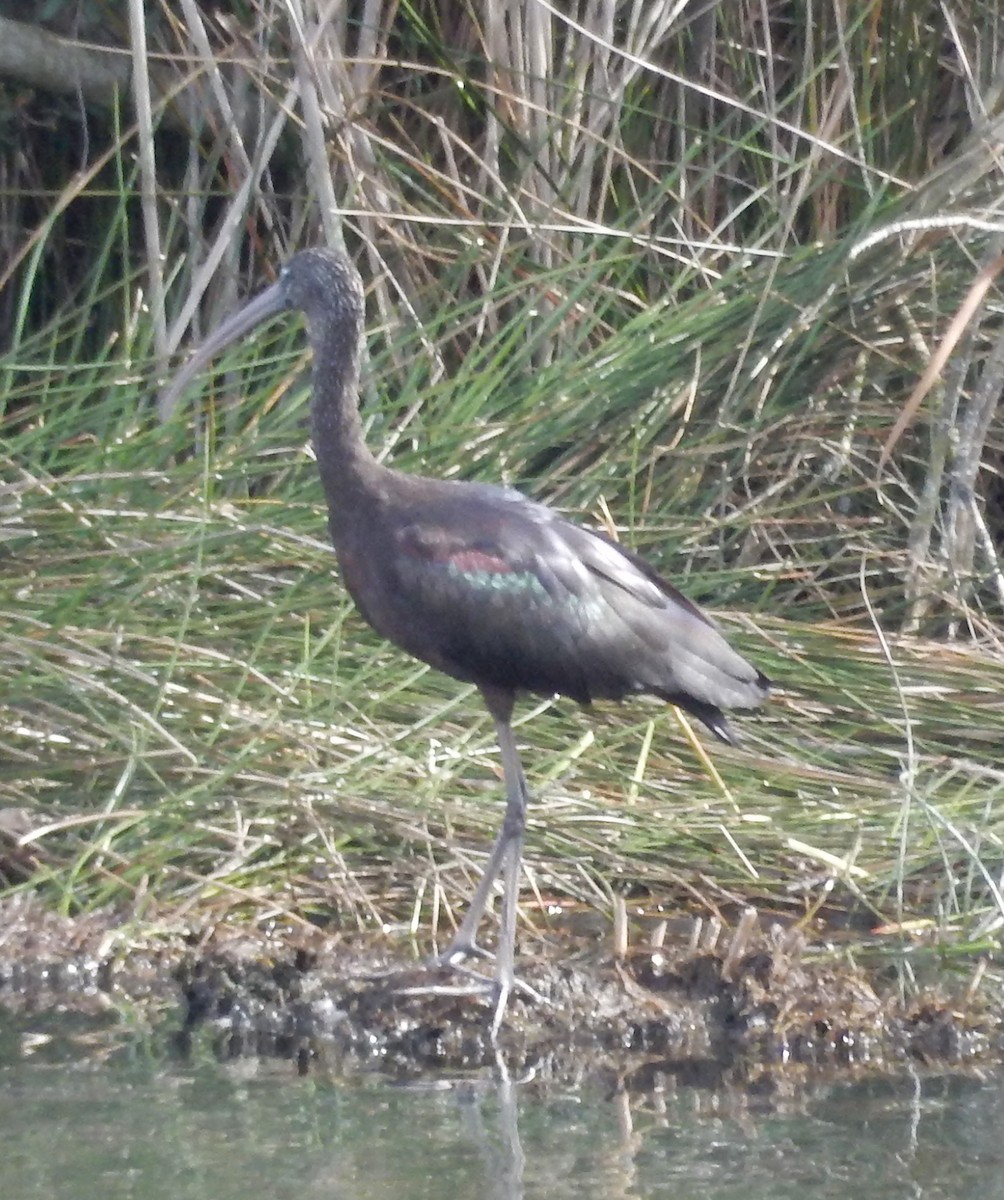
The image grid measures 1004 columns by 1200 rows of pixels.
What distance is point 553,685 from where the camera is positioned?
4680mm

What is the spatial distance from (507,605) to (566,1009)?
84cm

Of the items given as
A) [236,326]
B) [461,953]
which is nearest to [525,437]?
[236,326]

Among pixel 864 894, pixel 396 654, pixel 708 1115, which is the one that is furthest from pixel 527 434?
pixel 708 1115

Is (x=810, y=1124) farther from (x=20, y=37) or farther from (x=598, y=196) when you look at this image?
(x=20, y=37)

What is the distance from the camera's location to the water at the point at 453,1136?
11.1 feet

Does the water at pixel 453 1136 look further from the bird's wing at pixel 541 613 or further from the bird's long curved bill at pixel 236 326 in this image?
the bird's long curved bill at pixel 236 326

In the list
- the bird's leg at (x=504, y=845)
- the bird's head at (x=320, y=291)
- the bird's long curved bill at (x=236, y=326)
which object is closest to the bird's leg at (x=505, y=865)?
the bird's leg at (x=504, y=845)

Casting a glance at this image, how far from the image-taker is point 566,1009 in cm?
422

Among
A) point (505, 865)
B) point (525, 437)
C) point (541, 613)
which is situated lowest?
point (505, 865)

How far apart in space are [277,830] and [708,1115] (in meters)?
1.45

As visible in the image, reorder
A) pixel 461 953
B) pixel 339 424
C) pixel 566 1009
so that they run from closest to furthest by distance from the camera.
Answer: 1. pixel 566 1009
2. pixel 461 953
3. pixel 339 424

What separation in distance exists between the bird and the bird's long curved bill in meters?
0.43

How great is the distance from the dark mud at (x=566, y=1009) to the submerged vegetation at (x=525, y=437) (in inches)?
9.0

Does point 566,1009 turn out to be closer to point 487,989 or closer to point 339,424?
point 487,989
